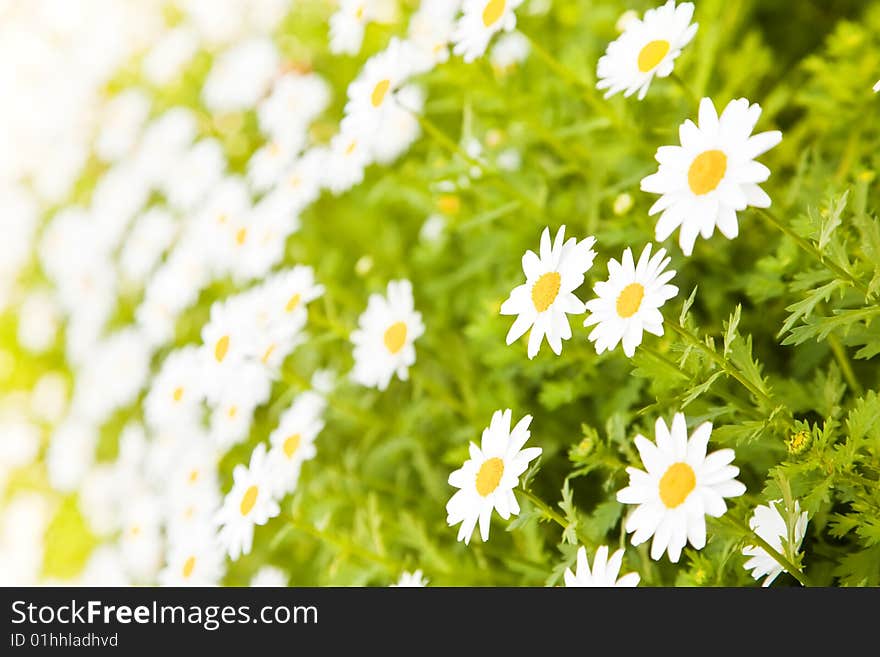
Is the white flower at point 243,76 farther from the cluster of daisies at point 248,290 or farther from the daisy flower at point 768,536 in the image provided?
the daisy flower at point 768,536

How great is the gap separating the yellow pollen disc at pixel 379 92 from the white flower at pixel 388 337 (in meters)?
0.41

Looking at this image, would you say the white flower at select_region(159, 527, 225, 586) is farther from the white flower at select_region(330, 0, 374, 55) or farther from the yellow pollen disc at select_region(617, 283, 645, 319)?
the white flower at select_region(330, 0, 374, 55)

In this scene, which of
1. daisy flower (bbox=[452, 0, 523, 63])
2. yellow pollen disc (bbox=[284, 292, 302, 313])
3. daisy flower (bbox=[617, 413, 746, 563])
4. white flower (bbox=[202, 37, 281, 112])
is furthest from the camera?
white flower (bbox=[202, 37, 281, 112])

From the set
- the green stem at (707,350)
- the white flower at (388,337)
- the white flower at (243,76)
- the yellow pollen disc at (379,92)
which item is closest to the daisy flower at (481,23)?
the yellow pollen disc at (379,92)

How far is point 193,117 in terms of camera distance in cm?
344

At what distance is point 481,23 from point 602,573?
113 centimetres

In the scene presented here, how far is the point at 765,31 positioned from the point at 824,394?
165 centimetres

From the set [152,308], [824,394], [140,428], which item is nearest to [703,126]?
[824,394]

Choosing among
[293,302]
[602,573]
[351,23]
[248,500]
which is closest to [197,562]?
[248,500]

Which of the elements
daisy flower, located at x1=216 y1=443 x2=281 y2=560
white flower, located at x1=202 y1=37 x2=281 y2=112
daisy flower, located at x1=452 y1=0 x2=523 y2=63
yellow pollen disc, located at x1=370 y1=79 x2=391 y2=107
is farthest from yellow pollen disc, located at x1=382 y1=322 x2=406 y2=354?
white flower, located at x1=202 y1=37 x2=281 y2=112

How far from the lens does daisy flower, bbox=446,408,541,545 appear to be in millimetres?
1333

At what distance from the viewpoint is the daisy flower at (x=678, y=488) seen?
112cm

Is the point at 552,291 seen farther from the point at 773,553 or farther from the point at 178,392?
the point at 178,392
